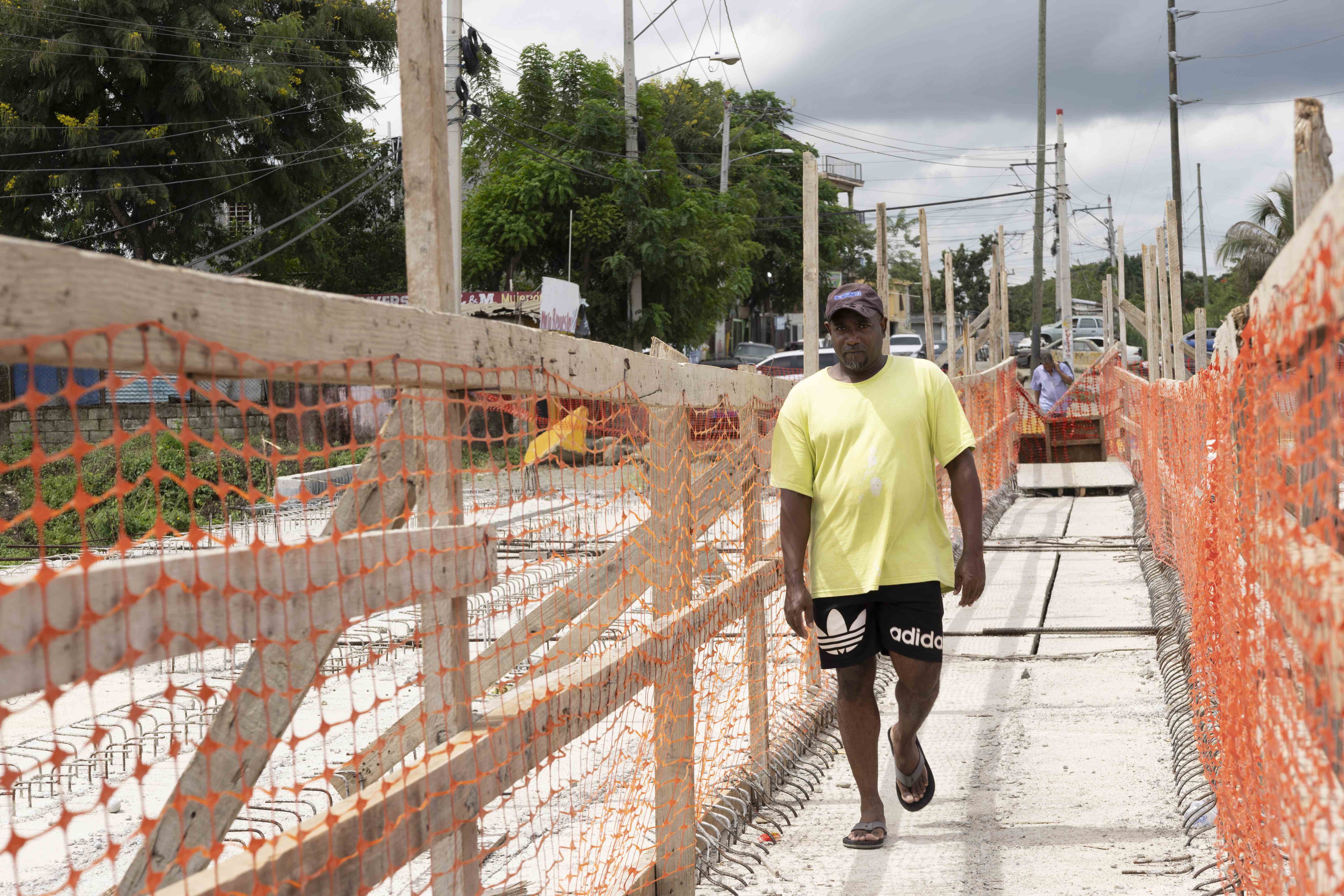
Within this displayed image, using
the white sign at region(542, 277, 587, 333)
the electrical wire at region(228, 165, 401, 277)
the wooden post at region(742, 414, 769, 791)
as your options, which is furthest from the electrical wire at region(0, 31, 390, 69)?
the wooden post at region(742, 414, 769, 791)

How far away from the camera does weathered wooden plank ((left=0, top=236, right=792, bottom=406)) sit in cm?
152

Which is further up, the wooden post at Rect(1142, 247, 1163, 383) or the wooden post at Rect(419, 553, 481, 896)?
the wooden post at Rect(1142, 247, 1163, 383)

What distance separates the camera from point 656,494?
3.92 m

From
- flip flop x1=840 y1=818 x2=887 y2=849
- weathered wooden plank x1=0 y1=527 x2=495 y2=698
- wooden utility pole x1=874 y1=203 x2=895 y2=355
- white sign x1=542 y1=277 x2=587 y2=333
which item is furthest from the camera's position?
white sign x1=542 y1=277 x2=587 y2=333

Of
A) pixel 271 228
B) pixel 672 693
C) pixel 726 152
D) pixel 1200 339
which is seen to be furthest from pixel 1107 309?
pixel 672 693

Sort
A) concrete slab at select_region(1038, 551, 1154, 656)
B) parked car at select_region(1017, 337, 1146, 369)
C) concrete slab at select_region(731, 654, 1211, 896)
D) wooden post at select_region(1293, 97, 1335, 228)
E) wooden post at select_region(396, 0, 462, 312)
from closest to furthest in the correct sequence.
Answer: wooden post at select_region(1293, 97, 1335, 228), wooden post at select_region(396, 0, 462, 312), concrete slab at select_region(731, 654, 1211, 896), concrete slab at select_region(1038, 551, 1154, 656), parked car at select_region(1017, 337, 1146, 369)

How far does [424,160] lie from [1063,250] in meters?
34.0

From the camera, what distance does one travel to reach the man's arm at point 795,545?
4277 mm

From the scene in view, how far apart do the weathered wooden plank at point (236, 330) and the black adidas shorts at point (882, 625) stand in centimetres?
166

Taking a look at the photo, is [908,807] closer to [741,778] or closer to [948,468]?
[741,778]

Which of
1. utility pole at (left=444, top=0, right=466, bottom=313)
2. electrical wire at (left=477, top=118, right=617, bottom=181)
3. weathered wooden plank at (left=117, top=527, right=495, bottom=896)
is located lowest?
weathered wooden plank at (left=117, top=527, right=495, bottom=896)

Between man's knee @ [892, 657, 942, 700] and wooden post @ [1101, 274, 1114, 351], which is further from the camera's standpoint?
wooden post @ [1101, 274, 1114, 351]

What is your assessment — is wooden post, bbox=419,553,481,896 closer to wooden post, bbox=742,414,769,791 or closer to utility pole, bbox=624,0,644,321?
wooden post, bbox=742,414,769,791

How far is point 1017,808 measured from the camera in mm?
4789
